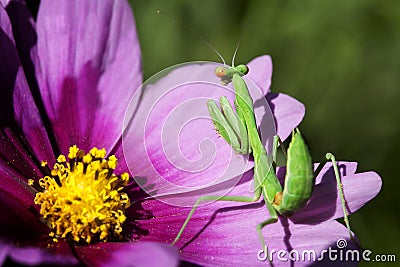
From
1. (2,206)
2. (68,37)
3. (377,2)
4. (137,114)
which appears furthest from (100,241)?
(377,2)

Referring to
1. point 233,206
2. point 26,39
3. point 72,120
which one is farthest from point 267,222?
point 26,39

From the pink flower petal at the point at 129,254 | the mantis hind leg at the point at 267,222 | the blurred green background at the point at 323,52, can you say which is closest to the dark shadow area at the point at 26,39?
the pink flower petal at the point at 129,254

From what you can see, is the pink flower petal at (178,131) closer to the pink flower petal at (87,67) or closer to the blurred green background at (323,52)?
the pink flower petal at (87,67)

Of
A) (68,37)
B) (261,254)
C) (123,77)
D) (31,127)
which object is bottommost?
(261,254)

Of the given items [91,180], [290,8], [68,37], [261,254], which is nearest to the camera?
[261,254]

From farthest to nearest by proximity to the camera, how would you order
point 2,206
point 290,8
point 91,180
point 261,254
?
point 290,8, point 91,180, point 261,254, point 2,206

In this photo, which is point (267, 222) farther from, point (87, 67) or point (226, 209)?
point (87, 67)

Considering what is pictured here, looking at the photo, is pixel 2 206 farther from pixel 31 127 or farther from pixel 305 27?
pixel 305 27

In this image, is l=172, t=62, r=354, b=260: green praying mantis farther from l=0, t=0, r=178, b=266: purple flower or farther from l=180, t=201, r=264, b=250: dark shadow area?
l=0, t=0, r=178, b=266: purple flower
